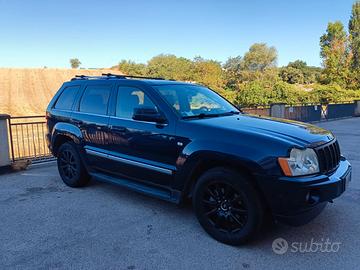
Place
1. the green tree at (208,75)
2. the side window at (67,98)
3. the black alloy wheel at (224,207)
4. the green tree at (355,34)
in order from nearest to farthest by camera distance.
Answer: the black alloy wheel at (224,207) → the side window at (67,98) → the green tree at (208,75) → the green tree at (355,34)

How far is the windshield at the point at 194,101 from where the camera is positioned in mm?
4019

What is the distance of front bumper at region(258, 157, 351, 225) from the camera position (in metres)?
2.92

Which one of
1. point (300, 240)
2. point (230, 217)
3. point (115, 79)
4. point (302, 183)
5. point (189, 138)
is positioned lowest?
point (300, 240)

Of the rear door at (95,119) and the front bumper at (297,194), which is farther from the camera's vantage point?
the rear door at (95,119)

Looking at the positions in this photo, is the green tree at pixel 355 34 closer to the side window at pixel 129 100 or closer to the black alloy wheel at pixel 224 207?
the side window at pixel 129 100

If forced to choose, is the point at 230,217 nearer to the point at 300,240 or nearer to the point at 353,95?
the point at 300,240

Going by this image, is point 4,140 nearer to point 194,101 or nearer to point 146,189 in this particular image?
point 146,189

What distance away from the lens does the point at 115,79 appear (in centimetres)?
471

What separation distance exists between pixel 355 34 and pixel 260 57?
51.7 feet

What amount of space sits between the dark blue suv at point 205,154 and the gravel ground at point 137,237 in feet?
1.08

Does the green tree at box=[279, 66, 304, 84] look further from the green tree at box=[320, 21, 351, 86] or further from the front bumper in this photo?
the front bumper

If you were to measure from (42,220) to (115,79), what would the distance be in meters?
2.19

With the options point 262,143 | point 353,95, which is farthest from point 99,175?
point 353,95

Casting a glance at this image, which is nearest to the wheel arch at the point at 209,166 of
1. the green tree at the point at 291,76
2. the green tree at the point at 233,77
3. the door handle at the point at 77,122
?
the door handle at the point at 77,122
